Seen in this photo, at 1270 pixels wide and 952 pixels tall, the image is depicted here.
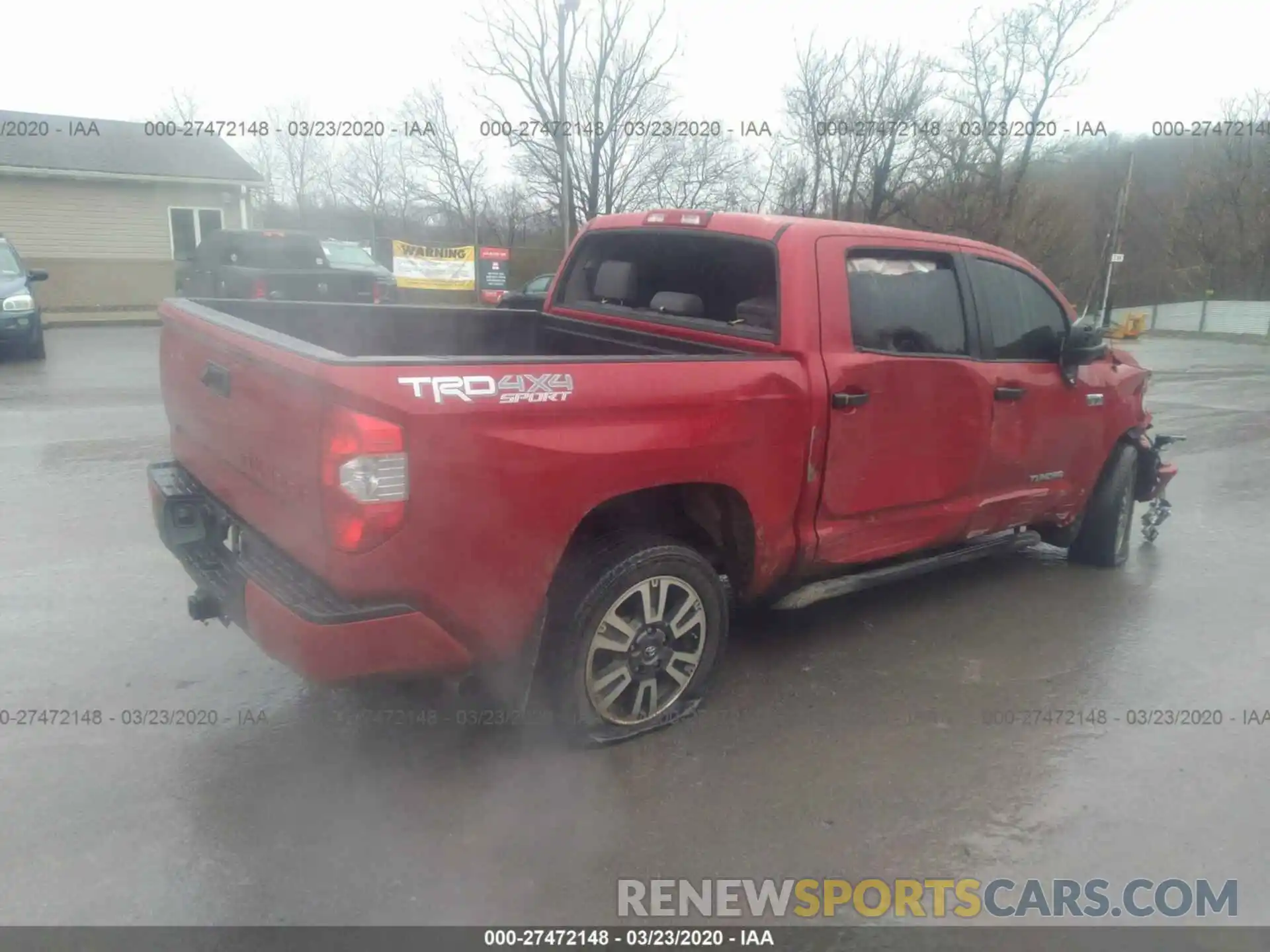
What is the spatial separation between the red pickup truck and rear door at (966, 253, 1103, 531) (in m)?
0.01

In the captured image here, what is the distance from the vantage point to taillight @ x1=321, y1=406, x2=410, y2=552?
8.99 ft

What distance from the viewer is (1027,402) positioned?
481cm

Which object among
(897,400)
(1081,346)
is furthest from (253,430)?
(1081,346)

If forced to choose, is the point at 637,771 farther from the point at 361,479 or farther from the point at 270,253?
the point at 270,253

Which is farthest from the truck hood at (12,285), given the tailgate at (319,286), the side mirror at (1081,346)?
the side mirror at (1081,346)

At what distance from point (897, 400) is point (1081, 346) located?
147 centimetres

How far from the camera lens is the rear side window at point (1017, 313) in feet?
15.4

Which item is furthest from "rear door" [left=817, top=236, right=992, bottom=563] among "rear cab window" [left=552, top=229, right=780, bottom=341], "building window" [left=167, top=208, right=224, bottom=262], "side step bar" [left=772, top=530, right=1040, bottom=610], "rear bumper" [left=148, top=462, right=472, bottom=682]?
"building window" [left=167, top=208, right=224, bottom=262]

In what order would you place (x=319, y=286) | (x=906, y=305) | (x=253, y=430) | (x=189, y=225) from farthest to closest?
1. (x=189, y=225)
2. (x=319, y=286)
3. (x=906, y=305)
4. (x=253, y=430)

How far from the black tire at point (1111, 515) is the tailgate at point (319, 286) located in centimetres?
1241

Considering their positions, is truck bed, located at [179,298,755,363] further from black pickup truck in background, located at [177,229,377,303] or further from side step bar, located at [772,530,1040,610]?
black pickup truck in background, located at [177,229,377,303]

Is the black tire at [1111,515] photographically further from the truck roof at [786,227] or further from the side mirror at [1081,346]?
the truck roof at [786,227]

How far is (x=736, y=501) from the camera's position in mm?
3713

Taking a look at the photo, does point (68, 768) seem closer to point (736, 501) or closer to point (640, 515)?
point (640, 515)
